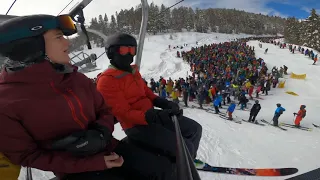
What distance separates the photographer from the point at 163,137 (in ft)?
7.41

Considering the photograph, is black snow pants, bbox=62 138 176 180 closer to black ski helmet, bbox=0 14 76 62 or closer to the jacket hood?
the jacket hood

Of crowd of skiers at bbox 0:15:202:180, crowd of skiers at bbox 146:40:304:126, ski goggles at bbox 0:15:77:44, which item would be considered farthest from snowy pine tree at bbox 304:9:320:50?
ski goggles at bbox 0:15:77:44

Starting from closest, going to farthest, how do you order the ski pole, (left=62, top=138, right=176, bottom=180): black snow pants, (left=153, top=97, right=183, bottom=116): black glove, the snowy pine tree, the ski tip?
the ski pole, (left=62, top=138, right=176, bottom=180): black snow pants, (left=153, top=97, right=183, bottom=116): black glove, the ski tip, the snowy pine tree

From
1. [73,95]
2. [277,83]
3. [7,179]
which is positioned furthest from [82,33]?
[277,83]

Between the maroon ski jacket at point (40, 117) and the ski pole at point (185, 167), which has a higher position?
the maroon ski jacket at point (40, 117)

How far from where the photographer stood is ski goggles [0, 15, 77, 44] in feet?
4.35

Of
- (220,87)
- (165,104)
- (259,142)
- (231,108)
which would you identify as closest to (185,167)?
(165,104)

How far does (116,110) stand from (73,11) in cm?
229

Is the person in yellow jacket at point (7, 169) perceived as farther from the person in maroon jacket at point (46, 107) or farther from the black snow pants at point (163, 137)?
the black snow pants at point (163, 137)

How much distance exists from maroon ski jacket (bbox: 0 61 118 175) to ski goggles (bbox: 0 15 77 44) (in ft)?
0.63

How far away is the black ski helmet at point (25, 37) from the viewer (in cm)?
133

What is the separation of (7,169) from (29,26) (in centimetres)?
88

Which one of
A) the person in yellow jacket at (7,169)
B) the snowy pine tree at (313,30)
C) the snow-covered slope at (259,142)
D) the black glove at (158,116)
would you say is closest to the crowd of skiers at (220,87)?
the snow-covered slope at (259,142)

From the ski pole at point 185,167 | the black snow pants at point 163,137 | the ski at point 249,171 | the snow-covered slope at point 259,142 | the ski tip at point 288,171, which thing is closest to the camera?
the ski pole at point 185,167
